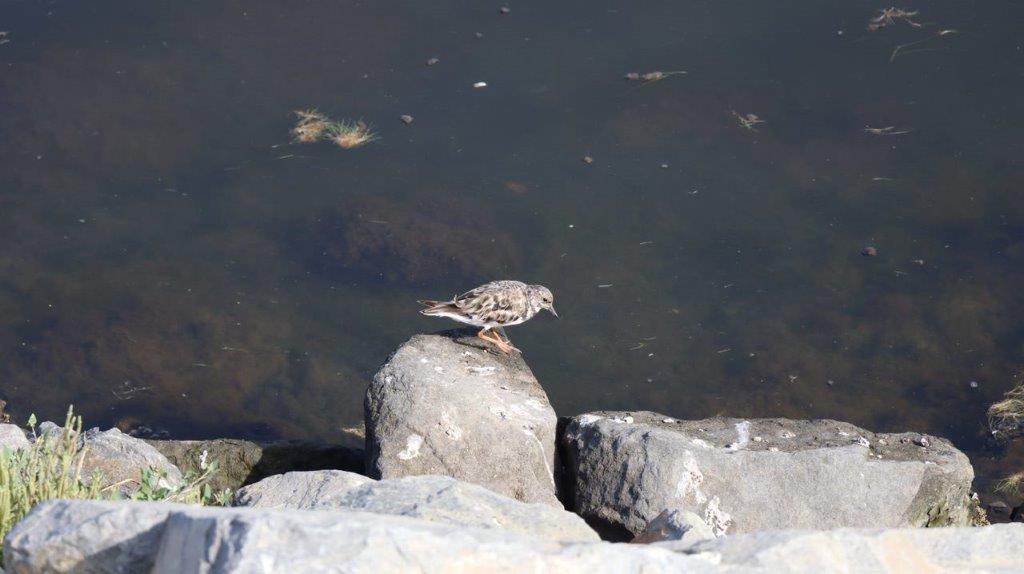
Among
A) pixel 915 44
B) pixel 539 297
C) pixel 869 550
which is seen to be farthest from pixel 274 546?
pixel 915 44

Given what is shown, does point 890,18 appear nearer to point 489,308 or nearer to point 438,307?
point 489,308

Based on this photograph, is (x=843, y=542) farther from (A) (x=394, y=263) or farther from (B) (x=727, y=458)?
(A) (x=394, y=263)

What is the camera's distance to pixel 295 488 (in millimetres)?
5508

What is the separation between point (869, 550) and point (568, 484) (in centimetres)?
297

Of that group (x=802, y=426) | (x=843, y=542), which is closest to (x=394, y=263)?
(x=802, y=426)

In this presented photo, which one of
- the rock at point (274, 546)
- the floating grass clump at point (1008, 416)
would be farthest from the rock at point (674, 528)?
the floating grass clump at point (1008, 416)

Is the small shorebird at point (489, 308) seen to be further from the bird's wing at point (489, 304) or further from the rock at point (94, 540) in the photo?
the rock at point (94, 540)

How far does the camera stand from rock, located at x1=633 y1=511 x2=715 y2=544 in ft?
14.5

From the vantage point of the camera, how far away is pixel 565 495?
6.43 m

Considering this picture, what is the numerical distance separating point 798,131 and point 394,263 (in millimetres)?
4125

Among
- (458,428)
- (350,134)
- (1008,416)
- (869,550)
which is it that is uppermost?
(869,550)

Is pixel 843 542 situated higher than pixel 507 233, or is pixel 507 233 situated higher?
pixel 843 542

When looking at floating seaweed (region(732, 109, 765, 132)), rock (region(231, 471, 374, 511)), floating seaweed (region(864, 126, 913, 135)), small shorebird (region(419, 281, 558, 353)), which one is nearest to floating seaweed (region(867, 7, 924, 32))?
floating seaweed (region(864, 126, 913, 135))

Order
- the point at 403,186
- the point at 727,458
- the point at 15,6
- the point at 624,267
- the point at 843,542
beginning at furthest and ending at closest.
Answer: the point at 15,6, the point at 403,186, the point at 624,267, the point at 727,458, the point at 843,542
